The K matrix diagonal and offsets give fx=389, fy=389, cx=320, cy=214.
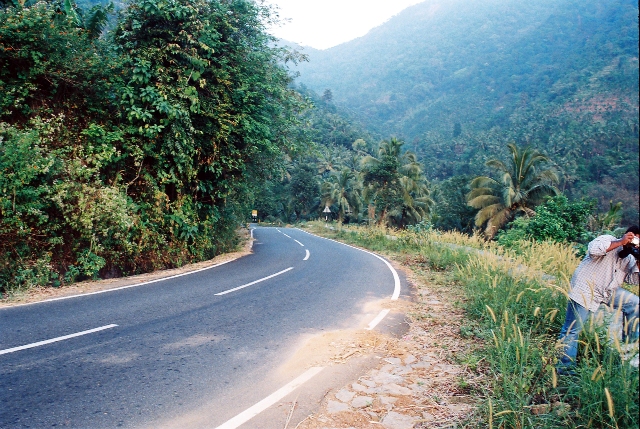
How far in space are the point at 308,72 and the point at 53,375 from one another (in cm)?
18164

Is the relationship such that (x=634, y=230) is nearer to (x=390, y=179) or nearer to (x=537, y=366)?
(x=537, y=366)

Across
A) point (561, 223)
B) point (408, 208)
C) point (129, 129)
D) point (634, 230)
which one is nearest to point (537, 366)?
point (634, 230)

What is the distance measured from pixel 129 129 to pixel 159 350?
7.86 metres

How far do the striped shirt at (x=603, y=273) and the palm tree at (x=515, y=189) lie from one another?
2264cm

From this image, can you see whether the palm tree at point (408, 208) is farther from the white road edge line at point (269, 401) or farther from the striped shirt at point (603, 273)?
the white road edge line at point (269, 401)

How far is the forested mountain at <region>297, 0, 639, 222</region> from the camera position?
4855cm

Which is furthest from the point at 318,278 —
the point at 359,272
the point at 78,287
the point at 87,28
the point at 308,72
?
the point at 308,72

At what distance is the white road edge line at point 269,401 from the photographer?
11.3 ft

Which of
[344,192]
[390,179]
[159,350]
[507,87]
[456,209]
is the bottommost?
[456,209]

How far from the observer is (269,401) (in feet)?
12.6

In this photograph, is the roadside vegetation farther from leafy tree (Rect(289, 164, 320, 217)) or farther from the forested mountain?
leafy tree (Rect(289, 164, 320, 217))

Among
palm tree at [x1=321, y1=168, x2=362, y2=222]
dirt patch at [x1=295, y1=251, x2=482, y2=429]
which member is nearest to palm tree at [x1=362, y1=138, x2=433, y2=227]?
palm tree at [x1=321, y1=168, x2=362, y2=222]

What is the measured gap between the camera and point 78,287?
353 inches

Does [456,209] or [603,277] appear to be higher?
[603,277]
